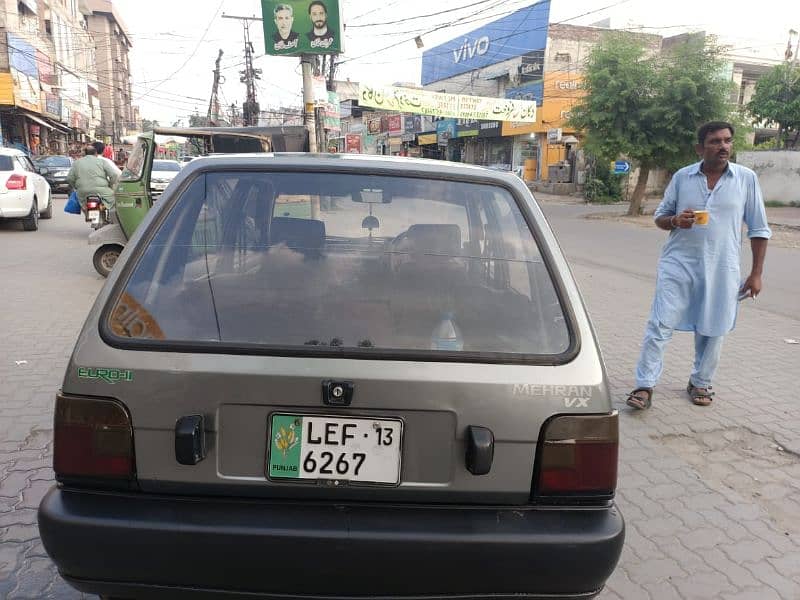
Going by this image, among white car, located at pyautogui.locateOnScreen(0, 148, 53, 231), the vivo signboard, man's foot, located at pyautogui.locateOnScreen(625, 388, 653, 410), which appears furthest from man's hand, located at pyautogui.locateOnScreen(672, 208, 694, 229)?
the vivo signboard

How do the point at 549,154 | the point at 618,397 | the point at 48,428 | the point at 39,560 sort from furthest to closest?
the point at 549,154, the point at 618,397, the point at 48,428, the point at 39,560

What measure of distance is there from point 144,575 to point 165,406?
0.44 m

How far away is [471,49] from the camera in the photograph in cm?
3572

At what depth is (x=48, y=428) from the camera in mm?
3553

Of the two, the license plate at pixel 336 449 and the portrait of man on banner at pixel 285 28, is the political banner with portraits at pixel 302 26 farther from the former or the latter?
the license plate at pixel 336 449

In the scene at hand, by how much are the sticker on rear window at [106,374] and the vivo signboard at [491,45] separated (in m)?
30.2

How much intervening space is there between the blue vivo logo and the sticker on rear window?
35823mm

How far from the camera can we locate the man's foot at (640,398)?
13.1 ft

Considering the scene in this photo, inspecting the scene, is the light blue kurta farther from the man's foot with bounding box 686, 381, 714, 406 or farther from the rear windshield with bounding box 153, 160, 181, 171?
the rear windshield with bounding box 153, 160, 181, 171

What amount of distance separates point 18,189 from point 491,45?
2798 centimetres

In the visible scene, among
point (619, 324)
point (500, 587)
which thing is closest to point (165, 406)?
point (500, 587)

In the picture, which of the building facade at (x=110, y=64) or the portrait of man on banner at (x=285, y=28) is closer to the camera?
the portrait of man on banner at (x=285, y=28)

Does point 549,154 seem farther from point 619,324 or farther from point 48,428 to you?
point 48,428

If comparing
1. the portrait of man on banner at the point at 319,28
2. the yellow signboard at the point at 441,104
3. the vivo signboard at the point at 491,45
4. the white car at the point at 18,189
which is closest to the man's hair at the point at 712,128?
the portrait of man on banner at the point at 319,28
